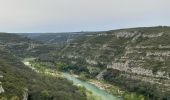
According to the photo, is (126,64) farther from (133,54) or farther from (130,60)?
(133,54)

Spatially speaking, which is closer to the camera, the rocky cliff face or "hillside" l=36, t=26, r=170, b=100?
"hillside" l=36, t=26, r=170, b=100

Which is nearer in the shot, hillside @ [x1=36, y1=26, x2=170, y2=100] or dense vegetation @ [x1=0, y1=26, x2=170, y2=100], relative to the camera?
dense vegetation @ [x1=0, y1=26, x2=170, y2=100]

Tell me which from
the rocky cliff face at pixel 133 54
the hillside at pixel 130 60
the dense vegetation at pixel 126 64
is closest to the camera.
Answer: the dense vegetation at pixel 126 64

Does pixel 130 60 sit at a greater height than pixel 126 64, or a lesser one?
greater

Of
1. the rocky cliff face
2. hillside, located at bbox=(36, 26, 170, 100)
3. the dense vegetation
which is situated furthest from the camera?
the rocky cliff face

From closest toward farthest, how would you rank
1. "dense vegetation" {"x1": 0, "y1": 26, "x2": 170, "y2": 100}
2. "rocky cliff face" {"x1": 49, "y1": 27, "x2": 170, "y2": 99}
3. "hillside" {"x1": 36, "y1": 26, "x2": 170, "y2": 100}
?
"dense vegetation" {"x1": 0, "y1": 26, "x2": 170, "y2": 100}, "hillside" {"x1": 36, "y1": 26, "x2": 170, "y2": 100}, "rocky cliff face" {"x1": 49, "y1": 27, "x2": 170, "y2": 99}

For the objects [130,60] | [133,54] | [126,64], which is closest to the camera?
[130,60]

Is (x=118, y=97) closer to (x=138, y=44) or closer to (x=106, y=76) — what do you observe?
(x=106, y=76)

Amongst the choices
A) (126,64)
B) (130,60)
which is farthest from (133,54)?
(126,64)
